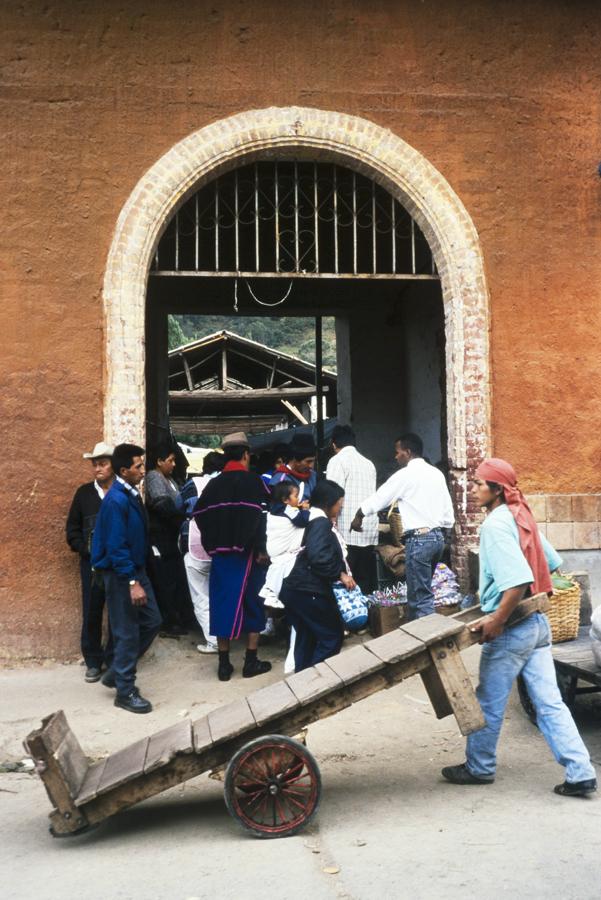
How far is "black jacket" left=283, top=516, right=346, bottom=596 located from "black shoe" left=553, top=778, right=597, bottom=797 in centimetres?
213

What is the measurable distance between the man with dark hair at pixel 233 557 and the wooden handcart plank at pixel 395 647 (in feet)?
7.63

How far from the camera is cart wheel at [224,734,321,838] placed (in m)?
4.16

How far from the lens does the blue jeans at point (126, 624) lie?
6188 millimetres

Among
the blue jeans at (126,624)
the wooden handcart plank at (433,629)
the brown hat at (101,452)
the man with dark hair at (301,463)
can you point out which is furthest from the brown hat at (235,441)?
the wooden handcart plank at (433,629)

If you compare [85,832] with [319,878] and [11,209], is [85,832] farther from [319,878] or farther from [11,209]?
[11,209]

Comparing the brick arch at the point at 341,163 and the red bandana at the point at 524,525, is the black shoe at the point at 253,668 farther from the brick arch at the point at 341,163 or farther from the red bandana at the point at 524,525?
the red bandana at the point at 524,525

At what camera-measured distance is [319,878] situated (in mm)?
3713

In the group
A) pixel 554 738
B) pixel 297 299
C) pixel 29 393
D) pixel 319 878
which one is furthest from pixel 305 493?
pixel 297 299

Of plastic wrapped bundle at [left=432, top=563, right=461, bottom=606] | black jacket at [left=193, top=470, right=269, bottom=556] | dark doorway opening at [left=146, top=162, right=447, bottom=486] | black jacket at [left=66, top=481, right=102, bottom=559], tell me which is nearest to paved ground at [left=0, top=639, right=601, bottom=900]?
black jacket at [left=66, top=481, right=102, bottom=559]

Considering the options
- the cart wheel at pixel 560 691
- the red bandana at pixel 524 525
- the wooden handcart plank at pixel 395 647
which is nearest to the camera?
the wooden handcart plank at pixel 395 647

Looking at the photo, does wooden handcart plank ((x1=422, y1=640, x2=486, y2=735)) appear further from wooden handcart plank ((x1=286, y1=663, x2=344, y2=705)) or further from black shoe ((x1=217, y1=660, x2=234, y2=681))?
black shoe ((x1=217, y1=660, x2=234, y2=681))

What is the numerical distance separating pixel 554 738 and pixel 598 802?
357mm

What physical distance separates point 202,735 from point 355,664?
81 centimetres

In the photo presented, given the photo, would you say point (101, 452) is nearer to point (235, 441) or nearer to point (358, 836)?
point (235, 441)
